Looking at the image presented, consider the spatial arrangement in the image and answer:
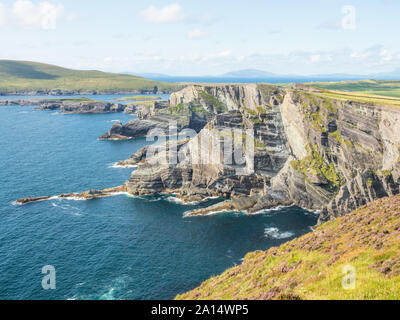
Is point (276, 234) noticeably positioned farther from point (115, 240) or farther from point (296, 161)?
point (115, 240)

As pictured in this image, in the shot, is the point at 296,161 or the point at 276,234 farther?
the point at 296,161

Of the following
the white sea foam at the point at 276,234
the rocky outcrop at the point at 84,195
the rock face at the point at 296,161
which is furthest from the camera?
the rocky outcrop at the point at 84,195

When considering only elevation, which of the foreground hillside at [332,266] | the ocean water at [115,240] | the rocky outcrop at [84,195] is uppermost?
the foreground hillside at [332,266]

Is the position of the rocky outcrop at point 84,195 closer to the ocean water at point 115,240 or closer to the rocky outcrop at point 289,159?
the ocean water at point 115,240

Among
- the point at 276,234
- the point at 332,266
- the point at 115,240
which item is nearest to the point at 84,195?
the point at 115,240

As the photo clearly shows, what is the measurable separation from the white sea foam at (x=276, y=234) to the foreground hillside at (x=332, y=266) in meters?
29.4

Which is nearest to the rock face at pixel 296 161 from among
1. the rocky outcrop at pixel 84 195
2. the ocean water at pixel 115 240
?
the ocean water at pixel 115 240

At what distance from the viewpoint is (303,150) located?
103 meters

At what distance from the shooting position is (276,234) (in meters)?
A: 78.2

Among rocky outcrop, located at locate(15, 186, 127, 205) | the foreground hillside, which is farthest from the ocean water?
the foreground hillside

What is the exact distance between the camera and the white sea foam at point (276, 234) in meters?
76.8

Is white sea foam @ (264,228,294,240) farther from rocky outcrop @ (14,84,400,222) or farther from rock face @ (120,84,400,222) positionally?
rocky outcrop @ (14,84,400,222)

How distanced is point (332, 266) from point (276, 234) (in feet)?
166
